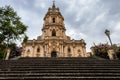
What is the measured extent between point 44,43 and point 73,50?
752 centimetres

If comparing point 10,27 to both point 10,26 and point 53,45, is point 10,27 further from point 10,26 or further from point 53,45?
point 53,45

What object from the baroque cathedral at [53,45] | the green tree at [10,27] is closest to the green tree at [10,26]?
the green tree at [10,27]

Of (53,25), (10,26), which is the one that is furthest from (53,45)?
(10,26)

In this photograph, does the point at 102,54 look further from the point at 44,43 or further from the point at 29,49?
the point at 29,49

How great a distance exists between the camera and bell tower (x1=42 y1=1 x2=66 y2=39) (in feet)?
126

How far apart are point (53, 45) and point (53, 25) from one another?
23.4 feet

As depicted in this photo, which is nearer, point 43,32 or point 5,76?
point 5,76

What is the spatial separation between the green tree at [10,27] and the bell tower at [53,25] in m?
15.4

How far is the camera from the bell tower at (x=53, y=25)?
3850 cm

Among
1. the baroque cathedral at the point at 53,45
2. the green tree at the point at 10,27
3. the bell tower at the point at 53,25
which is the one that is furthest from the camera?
the bell tower at the point at 53,25

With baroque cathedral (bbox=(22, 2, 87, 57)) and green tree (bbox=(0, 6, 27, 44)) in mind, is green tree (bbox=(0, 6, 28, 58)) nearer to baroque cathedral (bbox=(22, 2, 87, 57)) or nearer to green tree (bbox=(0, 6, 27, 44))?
green tree (bbox=(0, 6, 27, 44))

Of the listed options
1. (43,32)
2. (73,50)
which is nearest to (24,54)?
(43,32)

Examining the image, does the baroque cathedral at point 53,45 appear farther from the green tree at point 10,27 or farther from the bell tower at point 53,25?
the green tree at point 10,27

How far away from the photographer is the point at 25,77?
717 centimetres
